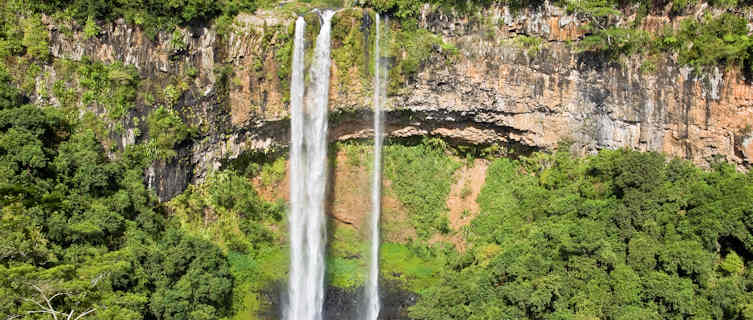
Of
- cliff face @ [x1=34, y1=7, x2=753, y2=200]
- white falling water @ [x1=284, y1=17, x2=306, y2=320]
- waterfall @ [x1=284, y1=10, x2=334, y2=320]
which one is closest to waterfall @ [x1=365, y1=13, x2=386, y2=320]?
cliff face @ [x1=34, y1=7, x2=753, y2=200]

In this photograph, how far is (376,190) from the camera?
27891 millimetres

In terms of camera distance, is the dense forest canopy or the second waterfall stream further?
the second waterfall stream

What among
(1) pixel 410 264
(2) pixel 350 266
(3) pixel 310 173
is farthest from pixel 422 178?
(3) pixel 310 173

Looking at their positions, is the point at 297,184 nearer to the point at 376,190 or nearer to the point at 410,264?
the point at 376,190

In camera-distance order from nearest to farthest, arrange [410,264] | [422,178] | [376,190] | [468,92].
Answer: [468,92] < [410,264] < [422,178] < [376,190]

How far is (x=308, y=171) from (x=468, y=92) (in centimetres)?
645

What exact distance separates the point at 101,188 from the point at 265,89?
6.66 m

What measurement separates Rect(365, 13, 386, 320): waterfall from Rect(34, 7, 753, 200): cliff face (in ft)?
1.34

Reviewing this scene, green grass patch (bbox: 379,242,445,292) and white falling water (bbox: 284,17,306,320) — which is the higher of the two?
white falling water (bbox: 284,17,306,320)

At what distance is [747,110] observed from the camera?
2131 cm

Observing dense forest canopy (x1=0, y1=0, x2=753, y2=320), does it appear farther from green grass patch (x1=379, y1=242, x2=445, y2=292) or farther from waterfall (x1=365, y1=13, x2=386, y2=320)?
waterfall (x1=365, y1=13, x2=386, y2=320)

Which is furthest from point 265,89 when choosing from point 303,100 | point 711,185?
point 711,185

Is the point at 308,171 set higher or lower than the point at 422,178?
higher

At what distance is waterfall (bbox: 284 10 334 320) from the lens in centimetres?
2512
